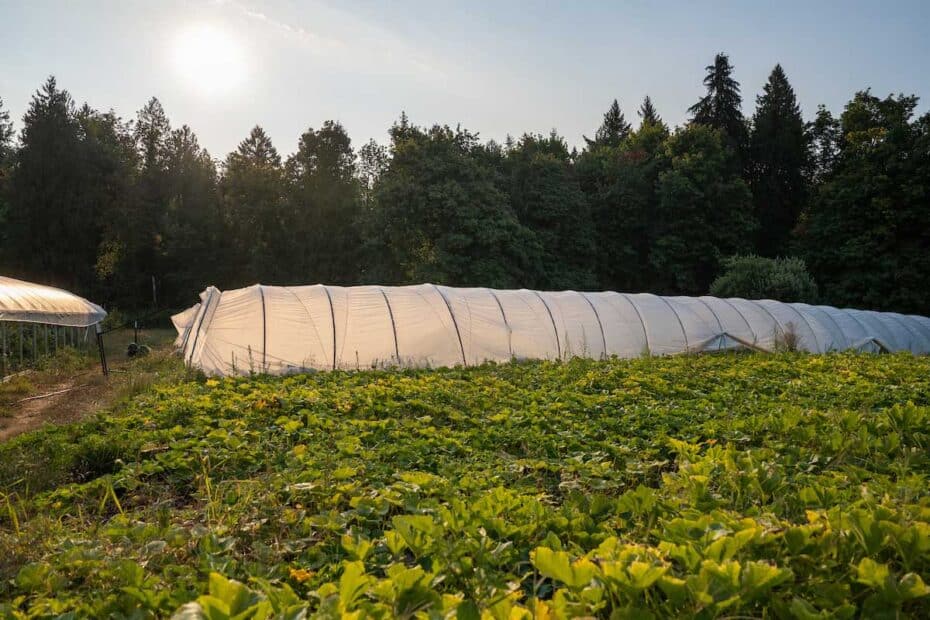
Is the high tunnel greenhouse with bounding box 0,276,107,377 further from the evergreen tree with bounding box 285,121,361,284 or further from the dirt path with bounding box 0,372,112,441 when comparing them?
the evergreen tree with bounding box 285,121,361,284

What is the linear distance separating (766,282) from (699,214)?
8321 mm

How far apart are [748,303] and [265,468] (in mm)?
13745

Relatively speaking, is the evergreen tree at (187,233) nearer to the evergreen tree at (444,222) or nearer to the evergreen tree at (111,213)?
the evergreen tree at (111,213)

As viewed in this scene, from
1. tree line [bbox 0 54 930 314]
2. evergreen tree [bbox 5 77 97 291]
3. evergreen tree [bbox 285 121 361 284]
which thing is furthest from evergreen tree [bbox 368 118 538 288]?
evergreen tree [bbox 5 77 97 291]

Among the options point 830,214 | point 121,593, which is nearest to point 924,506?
point 121,593

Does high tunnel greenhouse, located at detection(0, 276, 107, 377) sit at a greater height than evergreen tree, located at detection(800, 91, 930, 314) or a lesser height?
lesser

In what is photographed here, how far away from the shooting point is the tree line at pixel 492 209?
24562 millimetres

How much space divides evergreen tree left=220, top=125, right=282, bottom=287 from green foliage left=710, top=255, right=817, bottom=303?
19149mm

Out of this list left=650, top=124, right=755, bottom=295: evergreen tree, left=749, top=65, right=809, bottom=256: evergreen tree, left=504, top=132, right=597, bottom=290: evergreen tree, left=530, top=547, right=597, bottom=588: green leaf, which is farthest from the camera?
left=749, top=65, right=809, bottom=256: evergreen tree

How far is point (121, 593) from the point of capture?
210 centimetres

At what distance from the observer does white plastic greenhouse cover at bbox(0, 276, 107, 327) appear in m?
11.0

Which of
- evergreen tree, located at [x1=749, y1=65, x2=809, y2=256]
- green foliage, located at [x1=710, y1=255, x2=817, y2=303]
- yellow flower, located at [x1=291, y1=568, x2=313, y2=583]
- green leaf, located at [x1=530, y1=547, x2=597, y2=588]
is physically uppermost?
evergreen tree, located at [x1=749, y1=65, x2=809, y2=256]

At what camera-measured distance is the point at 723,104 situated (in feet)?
114

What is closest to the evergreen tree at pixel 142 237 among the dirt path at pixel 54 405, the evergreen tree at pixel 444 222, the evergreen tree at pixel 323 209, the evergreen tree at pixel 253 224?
the evergreen tree at pixel 253 224
